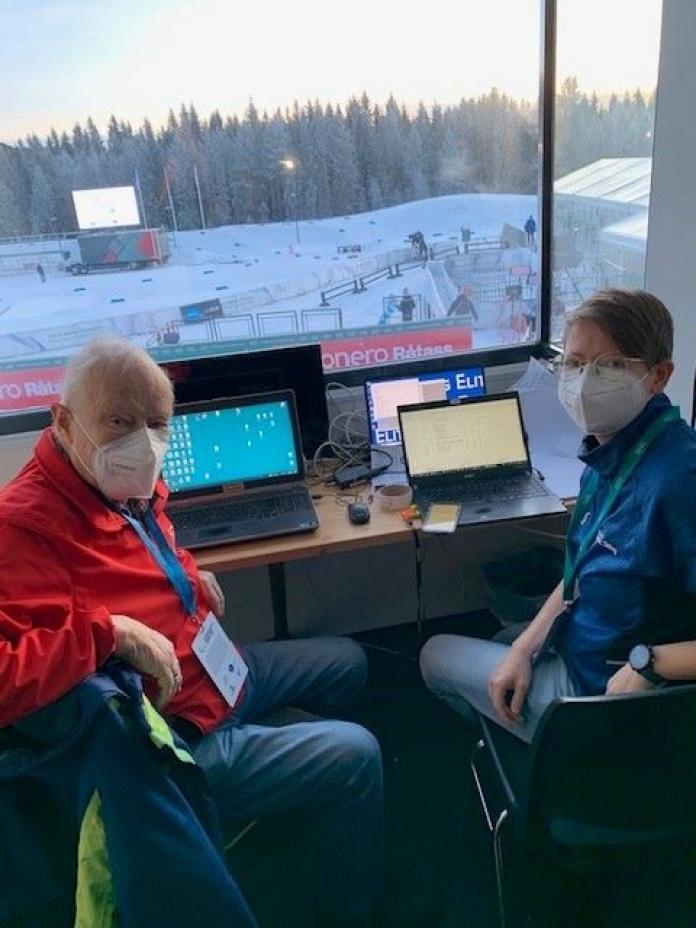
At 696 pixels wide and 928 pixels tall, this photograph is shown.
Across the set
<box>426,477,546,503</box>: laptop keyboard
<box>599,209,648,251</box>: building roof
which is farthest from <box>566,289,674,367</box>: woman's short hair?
<box>599,209,648,251</box>: building roof

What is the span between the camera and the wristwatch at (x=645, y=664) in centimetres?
115

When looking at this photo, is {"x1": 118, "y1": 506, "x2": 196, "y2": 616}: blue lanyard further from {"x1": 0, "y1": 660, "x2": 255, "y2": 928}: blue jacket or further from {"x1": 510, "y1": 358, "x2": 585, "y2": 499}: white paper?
{"x1": 510, "y1": 358, "x2": 585, "y2": 499}: white paper

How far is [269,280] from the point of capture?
2.43m

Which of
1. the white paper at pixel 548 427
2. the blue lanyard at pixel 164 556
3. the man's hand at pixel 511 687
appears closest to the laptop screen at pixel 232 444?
the blue lanyard at pixel 164 556

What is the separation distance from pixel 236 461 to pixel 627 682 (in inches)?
46.6

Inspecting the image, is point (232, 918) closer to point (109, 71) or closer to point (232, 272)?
point (232, 272)

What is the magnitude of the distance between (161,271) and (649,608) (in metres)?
1.84

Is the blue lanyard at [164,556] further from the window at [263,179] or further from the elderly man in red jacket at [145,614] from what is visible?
the window at [263,179]

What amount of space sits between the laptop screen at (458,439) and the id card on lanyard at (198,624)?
765mm

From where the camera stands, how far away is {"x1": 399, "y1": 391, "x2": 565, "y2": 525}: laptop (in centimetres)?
199

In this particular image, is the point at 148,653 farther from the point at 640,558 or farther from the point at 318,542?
the point at 640,558

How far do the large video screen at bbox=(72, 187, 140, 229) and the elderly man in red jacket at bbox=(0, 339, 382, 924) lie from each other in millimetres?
1107

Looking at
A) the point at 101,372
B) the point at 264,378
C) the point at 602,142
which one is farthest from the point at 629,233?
the point at 101,372

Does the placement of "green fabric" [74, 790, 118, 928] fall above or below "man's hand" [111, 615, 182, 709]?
below
